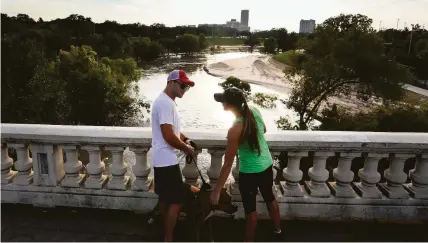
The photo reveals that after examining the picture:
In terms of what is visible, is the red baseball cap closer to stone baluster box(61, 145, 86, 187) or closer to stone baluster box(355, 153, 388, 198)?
stone baluster box(61, 145, 86, 187)

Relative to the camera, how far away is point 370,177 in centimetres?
394

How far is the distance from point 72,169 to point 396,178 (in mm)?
3435

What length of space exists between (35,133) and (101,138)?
0.69 meters

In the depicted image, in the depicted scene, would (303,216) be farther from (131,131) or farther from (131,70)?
(131,70)

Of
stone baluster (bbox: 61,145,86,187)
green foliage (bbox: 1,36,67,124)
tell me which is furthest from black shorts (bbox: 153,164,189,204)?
green foliage (bbox: 1,36,67,124)

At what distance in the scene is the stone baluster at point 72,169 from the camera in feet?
13.2

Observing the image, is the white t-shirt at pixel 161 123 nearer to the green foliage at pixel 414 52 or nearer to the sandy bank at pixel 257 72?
the green foliage at pixel 414 52

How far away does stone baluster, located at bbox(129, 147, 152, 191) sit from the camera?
3.96 m

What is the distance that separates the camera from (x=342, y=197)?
401cm

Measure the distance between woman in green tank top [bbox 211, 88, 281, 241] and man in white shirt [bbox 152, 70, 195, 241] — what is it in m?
0.35

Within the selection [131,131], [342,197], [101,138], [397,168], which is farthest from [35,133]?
[397,168]

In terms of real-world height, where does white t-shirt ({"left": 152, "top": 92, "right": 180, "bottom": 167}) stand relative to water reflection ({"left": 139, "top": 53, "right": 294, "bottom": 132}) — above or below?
above

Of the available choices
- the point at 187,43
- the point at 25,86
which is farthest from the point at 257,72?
the point at 25,86

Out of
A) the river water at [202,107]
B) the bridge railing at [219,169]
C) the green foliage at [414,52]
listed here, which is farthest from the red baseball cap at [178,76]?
the green foliage at [414,52]
